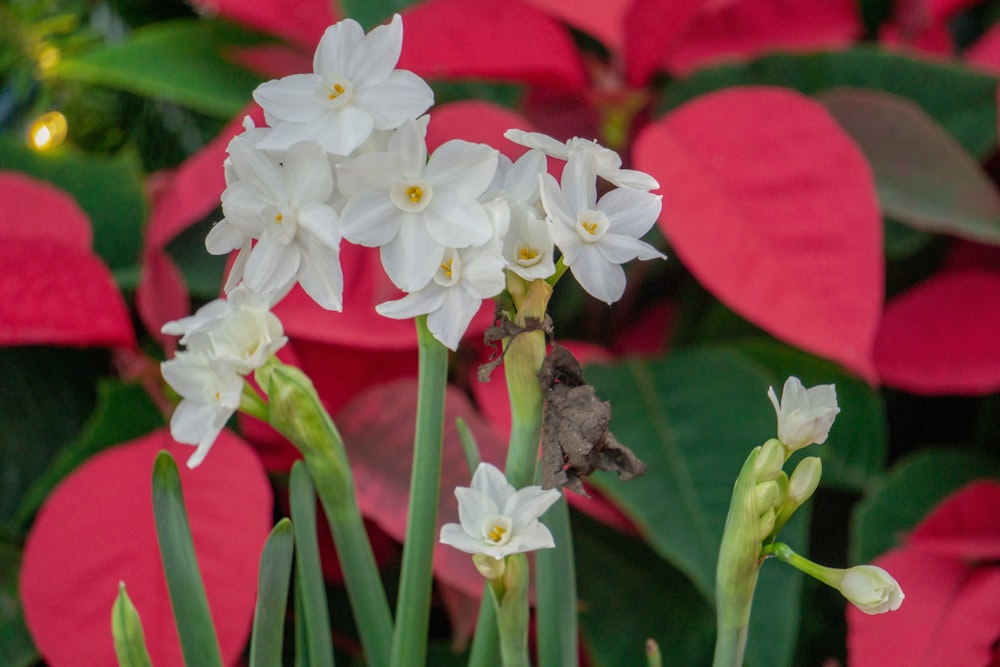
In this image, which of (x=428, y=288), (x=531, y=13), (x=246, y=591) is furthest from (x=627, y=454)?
(x=531, y=13)

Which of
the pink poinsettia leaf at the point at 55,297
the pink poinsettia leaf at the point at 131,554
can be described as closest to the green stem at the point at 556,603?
the pink poinsettia leaf at the point at 131,554

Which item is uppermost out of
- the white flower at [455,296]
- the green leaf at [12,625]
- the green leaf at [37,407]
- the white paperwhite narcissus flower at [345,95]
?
the white paperwhite narcissus flower at [345,95]

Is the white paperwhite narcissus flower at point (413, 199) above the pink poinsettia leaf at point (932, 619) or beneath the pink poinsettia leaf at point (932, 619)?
above

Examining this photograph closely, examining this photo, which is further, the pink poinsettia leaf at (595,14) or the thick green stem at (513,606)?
the pink poinsettia leaf at (595,14)

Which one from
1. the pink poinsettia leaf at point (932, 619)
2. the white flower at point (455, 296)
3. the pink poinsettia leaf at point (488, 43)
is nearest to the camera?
the white flower at point (455, 296)

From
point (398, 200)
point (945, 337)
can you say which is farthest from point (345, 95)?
point (945, 337)

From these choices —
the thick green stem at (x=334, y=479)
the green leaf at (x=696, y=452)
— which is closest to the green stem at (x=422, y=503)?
the thick green stem at (x=334, y=479)

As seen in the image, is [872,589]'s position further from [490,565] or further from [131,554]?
[131,554]

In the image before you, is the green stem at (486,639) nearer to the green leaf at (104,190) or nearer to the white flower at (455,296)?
the white flower at (455,296)

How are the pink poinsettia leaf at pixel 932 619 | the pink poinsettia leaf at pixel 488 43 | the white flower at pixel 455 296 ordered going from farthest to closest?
the pink poinsettia leaf at pixel 488 43
the pink poinsettia leaf at pixel 932 619
the white flower at pixel 455 296
